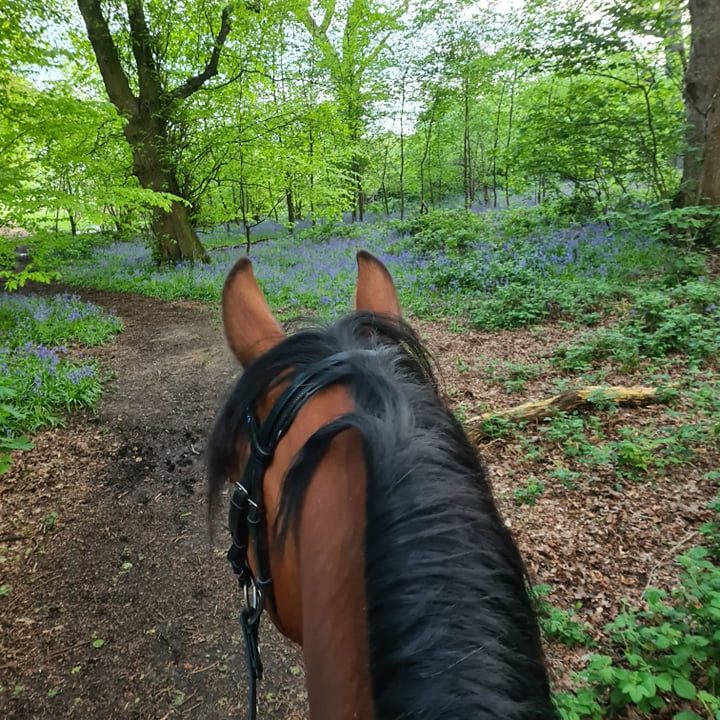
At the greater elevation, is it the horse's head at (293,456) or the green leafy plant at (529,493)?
the horse's head at (293,456)

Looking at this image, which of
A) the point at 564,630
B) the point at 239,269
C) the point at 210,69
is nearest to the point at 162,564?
the point at 564,630

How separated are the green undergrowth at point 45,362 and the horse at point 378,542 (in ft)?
6.98

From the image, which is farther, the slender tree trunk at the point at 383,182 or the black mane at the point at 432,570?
the slender tree trunk at the point at 383,182

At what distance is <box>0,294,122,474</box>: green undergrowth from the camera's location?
464 cm

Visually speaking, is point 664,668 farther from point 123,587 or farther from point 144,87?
point 144,87

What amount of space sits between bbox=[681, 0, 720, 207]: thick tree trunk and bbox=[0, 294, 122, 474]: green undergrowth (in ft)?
28.5

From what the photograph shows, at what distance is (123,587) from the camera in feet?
9.88

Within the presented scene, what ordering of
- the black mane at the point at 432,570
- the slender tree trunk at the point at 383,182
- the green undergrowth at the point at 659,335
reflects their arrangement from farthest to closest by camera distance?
the slender tree trunk at the point at 383,182 → the green undergrowth at the point at 659,335 → the black mane at the point at 432,570

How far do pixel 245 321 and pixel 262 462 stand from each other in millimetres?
466

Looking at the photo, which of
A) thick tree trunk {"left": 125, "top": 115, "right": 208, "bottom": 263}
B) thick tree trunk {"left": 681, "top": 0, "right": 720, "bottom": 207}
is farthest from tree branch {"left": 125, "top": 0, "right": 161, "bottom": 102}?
thick tree trunk {"left": 681, "top": 0, "right": 720, "bottom": 207}

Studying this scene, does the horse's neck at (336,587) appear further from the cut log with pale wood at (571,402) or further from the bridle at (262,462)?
the cut log with pale wood at (571,402)

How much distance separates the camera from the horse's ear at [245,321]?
126 centimetres

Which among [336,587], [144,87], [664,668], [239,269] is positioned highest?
[144,87]

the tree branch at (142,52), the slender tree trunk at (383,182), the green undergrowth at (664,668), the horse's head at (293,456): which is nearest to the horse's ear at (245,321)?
the horse's head at (293,456)
